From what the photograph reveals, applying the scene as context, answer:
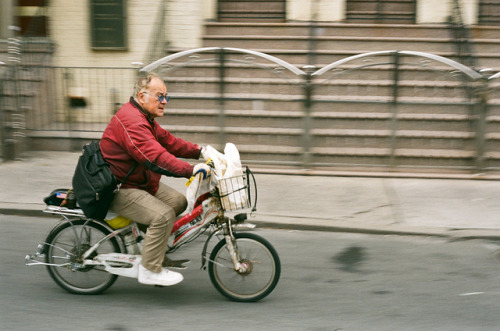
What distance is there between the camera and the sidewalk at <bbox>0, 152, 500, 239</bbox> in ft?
21.3

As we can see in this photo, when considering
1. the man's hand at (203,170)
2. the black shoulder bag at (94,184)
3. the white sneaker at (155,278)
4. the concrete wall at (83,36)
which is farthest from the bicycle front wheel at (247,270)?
the concrete wall at (83,36)

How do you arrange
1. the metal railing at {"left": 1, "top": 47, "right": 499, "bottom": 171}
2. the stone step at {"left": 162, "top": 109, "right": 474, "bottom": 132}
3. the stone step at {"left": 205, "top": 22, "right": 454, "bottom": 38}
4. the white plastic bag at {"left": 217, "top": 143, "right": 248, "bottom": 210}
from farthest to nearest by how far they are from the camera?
the stone step at {"left": 205, "top": 22, "right": 454, "bottom": 38}, the stone step at {"left": 162, "top": 109, "right": 474, "bottom": 132}, the metal railing at {"left": 1, "top": 47, "right": 499, "bottom": 171}, the white plastic bag at {"left": 217, "top": 143, "right": 248, "bottom": 210}

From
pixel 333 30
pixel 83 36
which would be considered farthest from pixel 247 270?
pixel 83 36

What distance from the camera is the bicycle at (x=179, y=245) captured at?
454 centimetres

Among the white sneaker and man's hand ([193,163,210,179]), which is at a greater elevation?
man's hand ([193,163,210,179])

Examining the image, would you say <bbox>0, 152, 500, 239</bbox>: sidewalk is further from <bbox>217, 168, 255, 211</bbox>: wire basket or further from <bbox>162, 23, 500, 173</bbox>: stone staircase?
<bbox>217, 168, 255, 211</bbox>: wire basket

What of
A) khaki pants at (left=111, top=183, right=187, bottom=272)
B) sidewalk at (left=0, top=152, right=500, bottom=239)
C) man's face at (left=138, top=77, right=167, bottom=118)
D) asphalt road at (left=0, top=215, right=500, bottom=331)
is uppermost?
man's face at (left=138, top=77, right=167, bottom=118)

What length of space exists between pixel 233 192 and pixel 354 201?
3.33 meters

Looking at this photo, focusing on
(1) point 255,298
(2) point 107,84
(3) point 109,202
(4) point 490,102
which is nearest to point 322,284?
(1) point 255,298

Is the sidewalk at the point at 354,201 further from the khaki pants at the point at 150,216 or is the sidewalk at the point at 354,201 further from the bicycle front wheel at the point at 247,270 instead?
the khaki pants at the point at 150,216

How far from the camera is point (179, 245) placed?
4.69 meters

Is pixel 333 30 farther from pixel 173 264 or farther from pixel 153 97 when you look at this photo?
pixel 173 264

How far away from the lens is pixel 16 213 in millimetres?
6953

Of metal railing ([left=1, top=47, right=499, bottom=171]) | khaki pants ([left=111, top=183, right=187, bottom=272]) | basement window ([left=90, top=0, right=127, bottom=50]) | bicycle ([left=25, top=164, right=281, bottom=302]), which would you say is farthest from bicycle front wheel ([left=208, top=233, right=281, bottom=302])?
basement window ([left=90, top=0, right=127, bottom=50])
